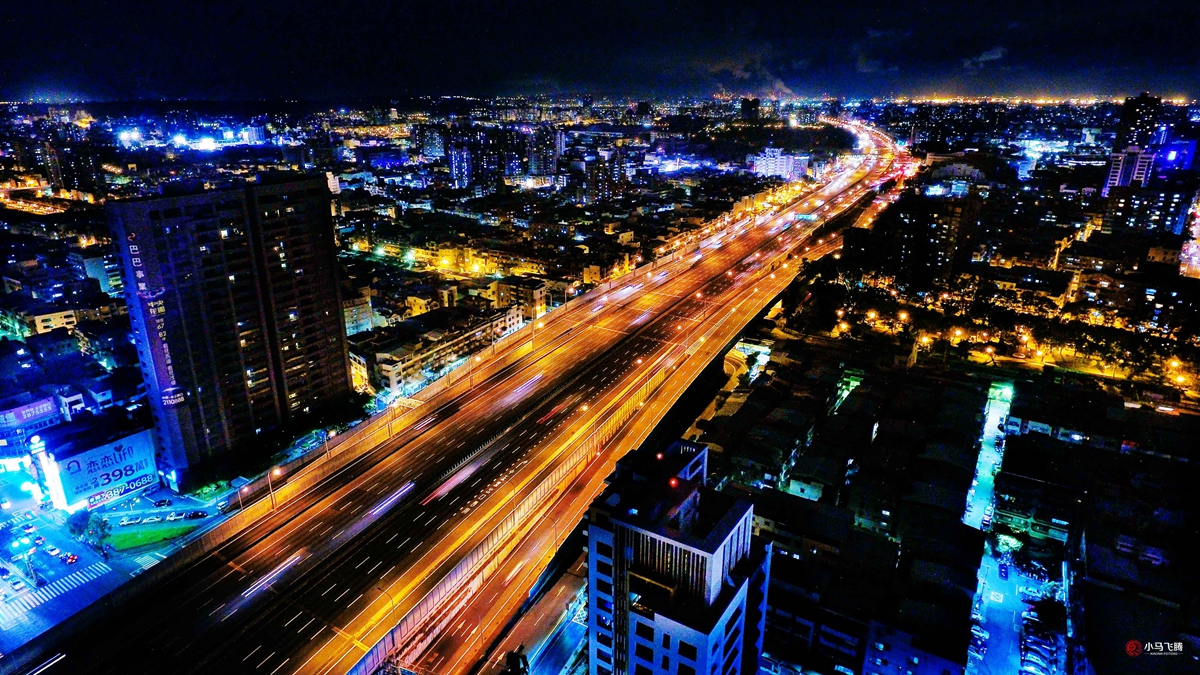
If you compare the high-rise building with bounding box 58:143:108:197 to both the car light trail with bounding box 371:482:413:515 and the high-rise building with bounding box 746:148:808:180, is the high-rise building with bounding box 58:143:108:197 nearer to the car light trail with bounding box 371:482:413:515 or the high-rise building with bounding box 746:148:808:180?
the car light trail with bounding box 371:482:413:515

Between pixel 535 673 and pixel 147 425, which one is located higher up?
pixel 147 425

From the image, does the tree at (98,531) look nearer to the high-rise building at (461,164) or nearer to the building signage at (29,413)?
the building signage at (29,413)

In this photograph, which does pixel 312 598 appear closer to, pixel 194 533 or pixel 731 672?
pixel 194 533

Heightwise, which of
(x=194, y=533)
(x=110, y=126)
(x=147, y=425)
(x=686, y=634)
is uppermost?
(x=110, y=126)

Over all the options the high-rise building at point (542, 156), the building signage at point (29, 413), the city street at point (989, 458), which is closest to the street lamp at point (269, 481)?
the building signage at point (29, 413)

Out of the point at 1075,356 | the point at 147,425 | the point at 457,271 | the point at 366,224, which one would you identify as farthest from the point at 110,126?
the point at 1075,356

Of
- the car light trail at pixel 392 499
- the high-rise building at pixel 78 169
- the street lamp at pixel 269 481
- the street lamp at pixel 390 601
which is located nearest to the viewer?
the street lamp at pixel 390 601
